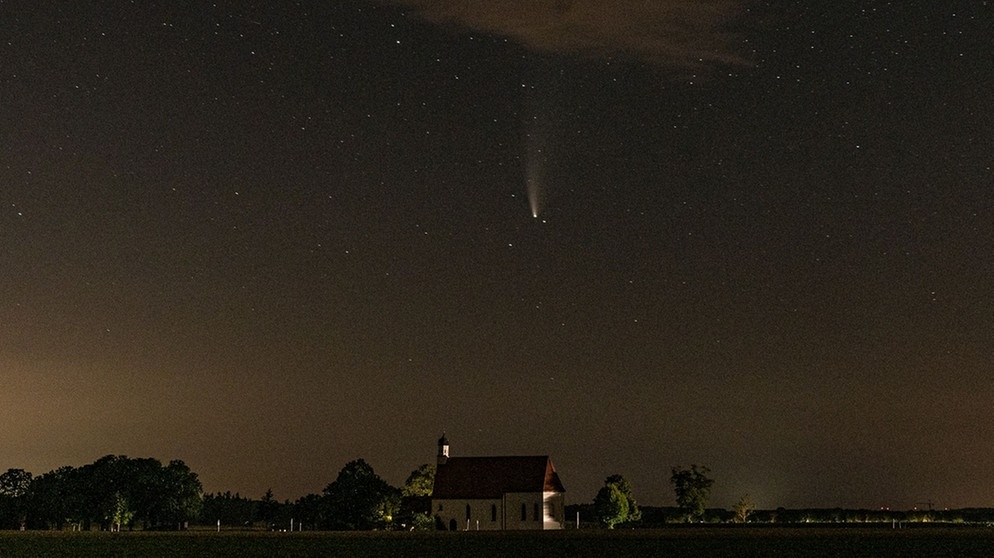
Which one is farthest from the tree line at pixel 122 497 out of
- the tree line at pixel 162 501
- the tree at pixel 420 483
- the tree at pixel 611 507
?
the tree at pixel 611 507

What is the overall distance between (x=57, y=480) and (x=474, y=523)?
145ft

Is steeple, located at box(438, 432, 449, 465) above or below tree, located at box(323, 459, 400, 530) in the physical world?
above

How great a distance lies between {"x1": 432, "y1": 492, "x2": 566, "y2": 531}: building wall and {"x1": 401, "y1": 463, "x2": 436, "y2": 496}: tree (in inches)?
113

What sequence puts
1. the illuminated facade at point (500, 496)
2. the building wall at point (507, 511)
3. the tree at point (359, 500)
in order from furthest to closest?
the illuminated facade at point (500, 496)
the building wall at point (507, 511)
the tree at point (359, 500)

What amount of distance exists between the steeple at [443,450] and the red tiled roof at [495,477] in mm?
953

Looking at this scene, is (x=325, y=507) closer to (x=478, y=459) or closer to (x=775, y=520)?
(x=478, y=459)

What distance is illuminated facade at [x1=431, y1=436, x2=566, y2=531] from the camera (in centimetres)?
10775

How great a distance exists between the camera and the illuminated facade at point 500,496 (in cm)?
10775

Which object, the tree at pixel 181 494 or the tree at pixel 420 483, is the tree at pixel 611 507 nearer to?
the tree at pixel 420 483

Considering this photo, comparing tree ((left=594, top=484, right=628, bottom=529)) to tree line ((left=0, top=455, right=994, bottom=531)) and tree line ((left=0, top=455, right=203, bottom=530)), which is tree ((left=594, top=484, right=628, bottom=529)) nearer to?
tree line ((left=0, top=455, right=994, bottom=531))

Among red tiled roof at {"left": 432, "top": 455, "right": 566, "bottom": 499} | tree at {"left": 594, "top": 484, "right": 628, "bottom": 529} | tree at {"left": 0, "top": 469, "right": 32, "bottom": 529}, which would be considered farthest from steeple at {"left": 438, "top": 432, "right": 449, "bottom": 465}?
tree at {"left": 0, "top": 469, "right": 32, "bottom": 529}

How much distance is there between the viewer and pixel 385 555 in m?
42.3

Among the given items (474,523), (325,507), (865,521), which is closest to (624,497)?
(474,523)

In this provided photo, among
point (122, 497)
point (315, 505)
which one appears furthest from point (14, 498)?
point (315, 505)
